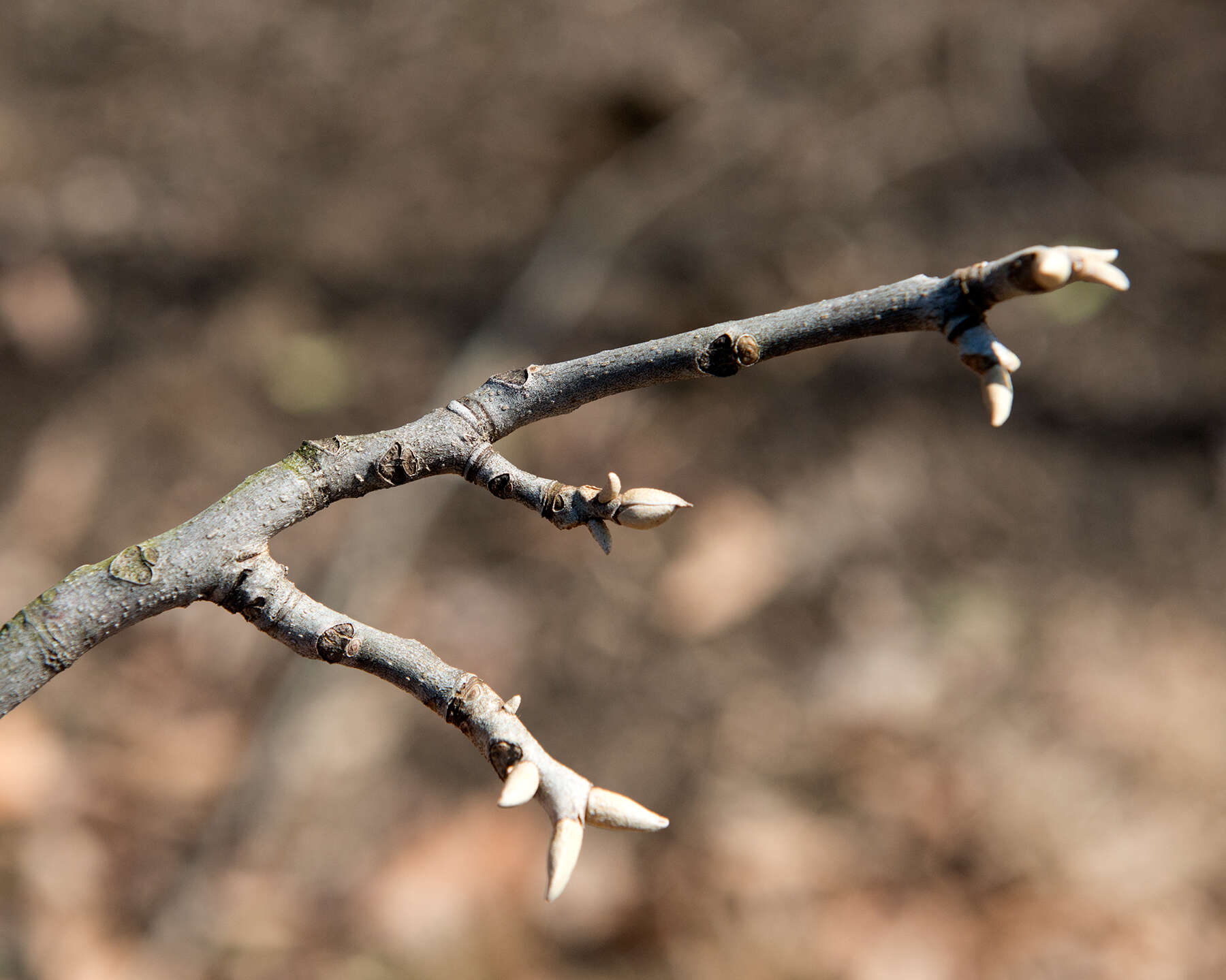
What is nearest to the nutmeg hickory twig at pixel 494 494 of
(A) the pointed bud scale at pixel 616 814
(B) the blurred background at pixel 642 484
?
(A) the pointed bud scale at pixel 616 814

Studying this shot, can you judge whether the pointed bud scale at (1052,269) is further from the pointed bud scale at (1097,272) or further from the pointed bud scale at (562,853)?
the pointed bud scale at (562,853)

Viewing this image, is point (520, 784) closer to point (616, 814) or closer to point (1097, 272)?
point (616, 814)

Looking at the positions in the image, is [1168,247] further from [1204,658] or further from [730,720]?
[730,720]

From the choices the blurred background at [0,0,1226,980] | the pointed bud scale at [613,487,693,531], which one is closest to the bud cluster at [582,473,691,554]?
the pointed bud scale at [613,487,693,531]

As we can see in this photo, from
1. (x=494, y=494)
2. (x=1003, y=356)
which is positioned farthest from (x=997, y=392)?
(x=494, y=494)

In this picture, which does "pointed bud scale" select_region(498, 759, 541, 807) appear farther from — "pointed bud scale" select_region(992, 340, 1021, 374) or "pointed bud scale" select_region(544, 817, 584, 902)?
"pointed bud scale" select_region(992, 340, 1021, 374)
